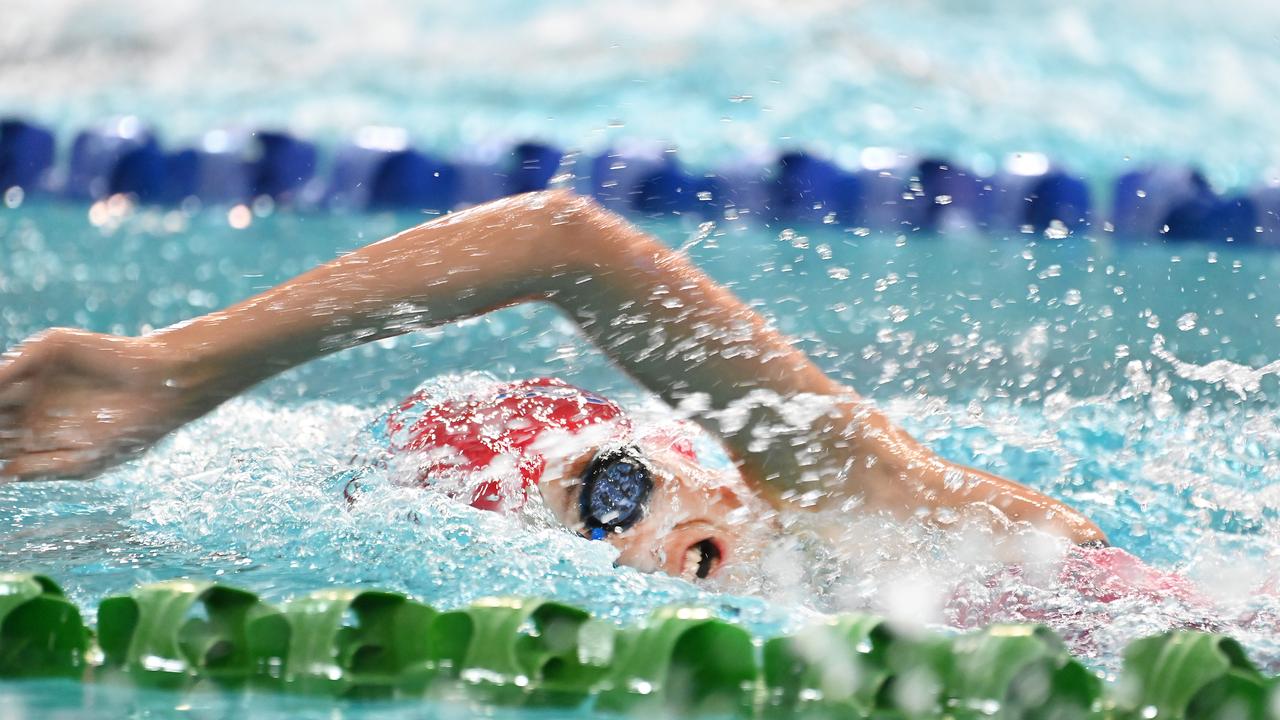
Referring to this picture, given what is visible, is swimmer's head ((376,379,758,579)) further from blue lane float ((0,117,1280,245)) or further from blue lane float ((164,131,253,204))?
blue lane float ((164,131,253,204))

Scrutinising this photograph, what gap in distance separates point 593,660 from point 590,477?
27cm

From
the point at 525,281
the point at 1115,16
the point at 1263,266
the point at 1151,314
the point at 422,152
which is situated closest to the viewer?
the point at 525,281

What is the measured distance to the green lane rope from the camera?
1.09 metres

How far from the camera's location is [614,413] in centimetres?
153

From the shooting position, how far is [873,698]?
1.13 metres

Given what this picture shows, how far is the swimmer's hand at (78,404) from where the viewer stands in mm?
1243

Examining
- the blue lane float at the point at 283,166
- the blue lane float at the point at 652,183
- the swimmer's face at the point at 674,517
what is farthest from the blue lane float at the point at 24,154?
the swimmer's face at the point at 674,517

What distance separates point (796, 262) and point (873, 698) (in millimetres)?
2567

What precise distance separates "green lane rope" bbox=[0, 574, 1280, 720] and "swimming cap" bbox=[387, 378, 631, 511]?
0.74 ft

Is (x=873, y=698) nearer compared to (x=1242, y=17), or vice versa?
(x=873, y=698)

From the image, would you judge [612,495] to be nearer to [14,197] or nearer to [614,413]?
[614,413]

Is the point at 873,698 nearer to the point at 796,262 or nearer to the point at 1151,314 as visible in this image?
the point at 1151,314

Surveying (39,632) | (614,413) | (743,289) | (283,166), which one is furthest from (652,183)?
(39,632)

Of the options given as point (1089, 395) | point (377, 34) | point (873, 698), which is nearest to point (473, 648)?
point (873, 698)
